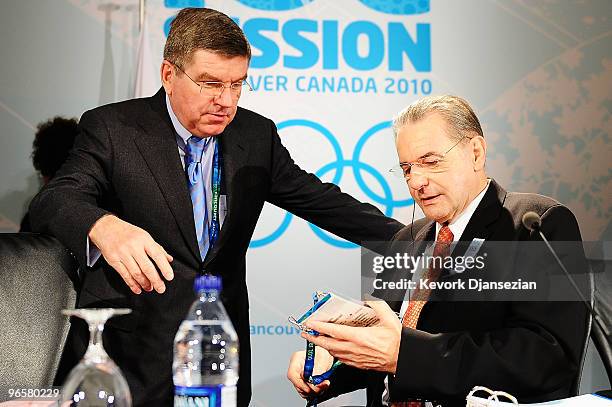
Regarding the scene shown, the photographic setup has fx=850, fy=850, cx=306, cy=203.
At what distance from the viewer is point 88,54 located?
13.6 feet

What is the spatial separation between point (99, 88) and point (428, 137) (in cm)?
242

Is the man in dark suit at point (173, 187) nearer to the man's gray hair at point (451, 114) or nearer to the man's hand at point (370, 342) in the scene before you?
the man's gray hair at point (451, 114)

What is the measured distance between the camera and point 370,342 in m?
1.90

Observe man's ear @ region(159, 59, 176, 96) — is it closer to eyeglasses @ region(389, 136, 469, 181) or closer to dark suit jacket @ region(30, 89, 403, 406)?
dark suit jacket @ region(30, 89, 403, 406)

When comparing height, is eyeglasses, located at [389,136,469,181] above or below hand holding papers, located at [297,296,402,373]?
above

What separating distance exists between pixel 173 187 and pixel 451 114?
2.80 ft

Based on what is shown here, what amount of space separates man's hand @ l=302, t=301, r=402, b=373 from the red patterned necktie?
21cm

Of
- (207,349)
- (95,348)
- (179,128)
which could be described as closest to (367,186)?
(179,128)

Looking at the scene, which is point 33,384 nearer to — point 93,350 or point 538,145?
point 93,350

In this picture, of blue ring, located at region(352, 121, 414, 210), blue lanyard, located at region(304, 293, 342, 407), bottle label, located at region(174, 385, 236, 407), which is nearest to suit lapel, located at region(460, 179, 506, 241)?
blue lanyard, located at region(304, 293, 342, 407)

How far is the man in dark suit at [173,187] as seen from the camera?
2.46 meters

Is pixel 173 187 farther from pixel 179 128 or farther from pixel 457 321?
pixel 457 321

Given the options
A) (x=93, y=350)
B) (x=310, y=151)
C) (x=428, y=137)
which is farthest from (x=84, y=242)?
(x=310, y=151)

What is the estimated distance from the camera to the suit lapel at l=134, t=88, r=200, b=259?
2.50m
